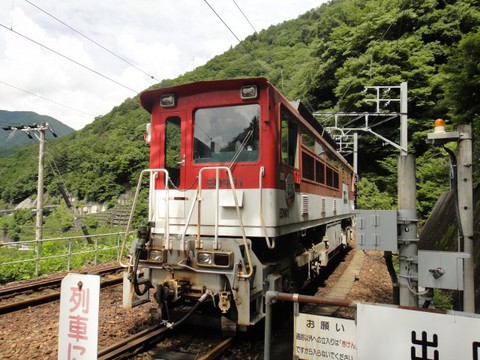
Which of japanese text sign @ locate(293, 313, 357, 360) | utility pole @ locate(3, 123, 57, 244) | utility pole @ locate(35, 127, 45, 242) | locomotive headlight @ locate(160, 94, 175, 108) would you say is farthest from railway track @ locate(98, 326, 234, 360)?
utility pole @ locate(35, 127, 45, 242)

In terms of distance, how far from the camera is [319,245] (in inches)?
351

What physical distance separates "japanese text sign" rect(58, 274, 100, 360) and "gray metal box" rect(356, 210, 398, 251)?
2427mm

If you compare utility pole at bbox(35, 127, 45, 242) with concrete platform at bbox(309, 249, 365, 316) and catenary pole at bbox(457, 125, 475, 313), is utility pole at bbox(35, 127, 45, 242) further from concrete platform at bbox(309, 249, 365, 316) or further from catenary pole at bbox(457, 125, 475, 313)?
catenary pole at bbox(457, 125, 475, 313)

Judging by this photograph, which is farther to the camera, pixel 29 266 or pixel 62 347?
pixel 29 266

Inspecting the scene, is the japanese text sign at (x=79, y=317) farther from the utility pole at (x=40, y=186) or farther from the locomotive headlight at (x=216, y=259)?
the utility pole at (x=40, y=186)

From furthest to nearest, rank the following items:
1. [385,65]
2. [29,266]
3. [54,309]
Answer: [385,65]
[29,266]
[54,309]

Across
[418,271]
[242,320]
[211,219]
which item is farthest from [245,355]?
[418,271]

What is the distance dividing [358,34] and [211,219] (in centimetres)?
2927

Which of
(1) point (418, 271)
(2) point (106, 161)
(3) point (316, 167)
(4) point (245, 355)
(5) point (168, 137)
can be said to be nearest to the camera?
(1) point (418, 271)

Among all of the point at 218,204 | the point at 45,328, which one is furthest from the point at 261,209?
the point at 45,328

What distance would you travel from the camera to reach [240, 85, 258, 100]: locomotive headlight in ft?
17.8

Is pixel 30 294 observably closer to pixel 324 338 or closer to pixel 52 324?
pixel 52 324

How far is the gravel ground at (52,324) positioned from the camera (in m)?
5.16

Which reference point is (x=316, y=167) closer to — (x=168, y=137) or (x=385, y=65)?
(x=168, y=137)
